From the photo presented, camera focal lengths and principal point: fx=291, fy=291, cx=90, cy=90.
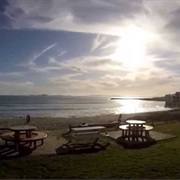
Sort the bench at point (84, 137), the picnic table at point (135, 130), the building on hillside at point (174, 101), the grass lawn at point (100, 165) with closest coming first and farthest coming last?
the grass lawn at point (100, 165)
the bench at point (84, 137)
the picnic table at point (135, 130)
the building on hillside at point (174, 101)

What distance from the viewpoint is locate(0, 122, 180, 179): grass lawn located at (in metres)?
8.12

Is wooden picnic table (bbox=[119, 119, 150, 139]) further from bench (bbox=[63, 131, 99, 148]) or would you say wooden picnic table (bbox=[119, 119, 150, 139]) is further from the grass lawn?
the grass lawn

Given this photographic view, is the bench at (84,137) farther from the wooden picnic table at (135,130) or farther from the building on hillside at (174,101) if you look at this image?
the building on hillside at (174,101)

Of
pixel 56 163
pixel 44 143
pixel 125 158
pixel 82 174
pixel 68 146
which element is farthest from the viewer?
pixel 44 143

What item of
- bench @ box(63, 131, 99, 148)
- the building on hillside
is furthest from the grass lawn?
the building on hillside

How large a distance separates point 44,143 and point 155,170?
6881 millimetres

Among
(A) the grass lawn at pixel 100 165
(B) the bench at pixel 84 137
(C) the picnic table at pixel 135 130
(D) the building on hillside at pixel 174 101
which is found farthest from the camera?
(D) the building on hillside at pixel 174 101

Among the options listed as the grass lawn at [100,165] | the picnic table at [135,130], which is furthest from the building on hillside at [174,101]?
the grass lawn at [100,165]

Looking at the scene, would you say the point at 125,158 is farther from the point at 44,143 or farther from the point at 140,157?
the point at 44,143

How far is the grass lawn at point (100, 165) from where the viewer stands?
812cm

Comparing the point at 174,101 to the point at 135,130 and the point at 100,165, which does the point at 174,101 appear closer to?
the point at 135,130

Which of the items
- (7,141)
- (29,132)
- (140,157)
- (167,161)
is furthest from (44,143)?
(167,161)

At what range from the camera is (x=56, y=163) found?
9.56 m

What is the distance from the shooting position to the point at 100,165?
364 inches
